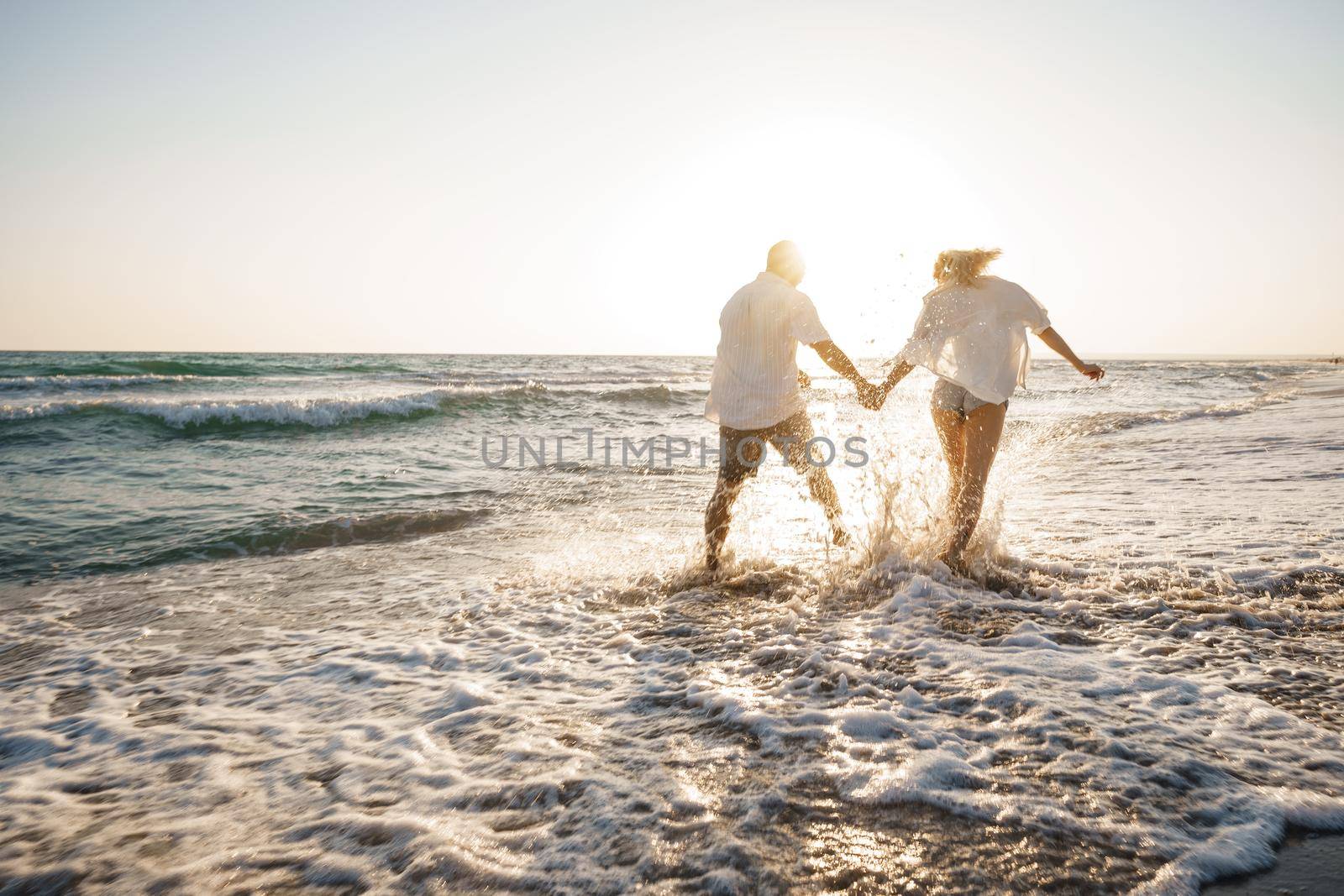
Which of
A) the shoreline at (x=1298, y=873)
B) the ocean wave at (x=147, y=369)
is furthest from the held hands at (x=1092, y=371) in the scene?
the ocean wave at (x=147, y=369)

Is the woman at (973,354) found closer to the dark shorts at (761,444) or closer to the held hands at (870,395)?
the held hands at (870,395)

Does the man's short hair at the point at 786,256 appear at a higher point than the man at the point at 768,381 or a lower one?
higher

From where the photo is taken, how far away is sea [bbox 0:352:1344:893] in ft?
6.17

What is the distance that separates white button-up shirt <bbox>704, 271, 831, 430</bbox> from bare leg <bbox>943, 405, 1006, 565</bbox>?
1.09 m

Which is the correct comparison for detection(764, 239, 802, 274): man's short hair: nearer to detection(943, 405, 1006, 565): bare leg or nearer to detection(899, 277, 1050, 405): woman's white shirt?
detection(899, 277, 1050, 405): woman's white shirt

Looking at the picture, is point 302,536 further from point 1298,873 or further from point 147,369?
point 147,369

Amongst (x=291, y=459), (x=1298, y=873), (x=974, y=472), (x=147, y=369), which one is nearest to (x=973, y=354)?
(x=974, y=472)

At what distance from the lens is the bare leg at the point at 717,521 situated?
4.57m

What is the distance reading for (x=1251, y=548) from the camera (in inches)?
173

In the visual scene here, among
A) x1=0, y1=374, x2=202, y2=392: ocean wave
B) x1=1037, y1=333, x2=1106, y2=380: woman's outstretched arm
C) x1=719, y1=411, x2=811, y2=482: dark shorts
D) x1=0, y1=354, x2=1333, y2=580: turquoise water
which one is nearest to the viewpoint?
x1=1037, y1=333, x2=1106, y2=380: woman's outstretched arm

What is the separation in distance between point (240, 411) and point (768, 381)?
14498 millimetres

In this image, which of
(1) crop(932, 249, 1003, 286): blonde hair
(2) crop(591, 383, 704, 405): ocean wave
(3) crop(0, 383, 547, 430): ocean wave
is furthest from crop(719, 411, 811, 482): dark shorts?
(2) crop(591, 383, 704, 405): ocean wave

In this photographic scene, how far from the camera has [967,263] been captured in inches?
167

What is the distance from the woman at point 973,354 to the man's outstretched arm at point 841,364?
15.0 inches
